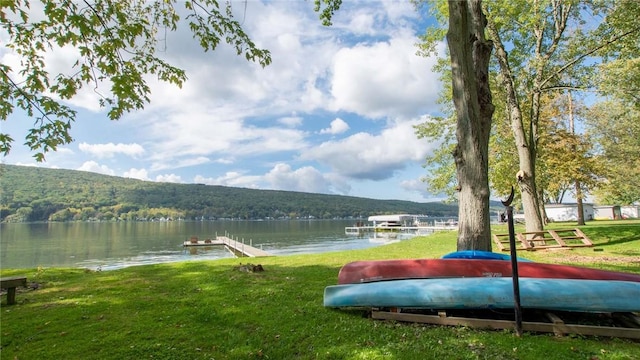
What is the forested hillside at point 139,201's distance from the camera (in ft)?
376

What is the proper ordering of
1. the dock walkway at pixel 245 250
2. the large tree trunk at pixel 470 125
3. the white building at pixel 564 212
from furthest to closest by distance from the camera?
the white building at pixel 564 212, the dock walkway at pixel 245 250, the large tree trunk at pixel 470 125

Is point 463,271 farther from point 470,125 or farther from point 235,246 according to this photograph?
point 235,246

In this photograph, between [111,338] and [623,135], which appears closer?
[111,338]

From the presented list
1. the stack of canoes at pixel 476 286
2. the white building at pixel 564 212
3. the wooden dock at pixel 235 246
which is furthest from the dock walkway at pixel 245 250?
the white building at pixel 564 212

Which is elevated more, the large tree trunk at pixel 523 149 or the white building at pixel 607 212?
the large tree trunk at pixel 523 149

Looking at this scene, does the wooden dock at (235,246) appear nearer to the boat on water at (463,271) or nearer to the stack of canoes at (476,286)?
the boat on water at (463,271)

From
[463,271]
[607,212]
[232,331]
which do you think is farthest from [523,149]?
[607,212]

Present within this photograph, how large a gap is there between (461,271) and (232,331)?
3735 millimetres

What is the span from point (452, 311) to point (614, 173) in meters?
37.2

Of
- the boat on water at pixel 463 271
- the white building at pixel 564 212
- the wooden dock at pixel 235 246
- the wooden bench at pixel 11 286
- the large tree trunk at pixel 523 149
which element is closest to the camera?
the boat on water at pixel 463 271

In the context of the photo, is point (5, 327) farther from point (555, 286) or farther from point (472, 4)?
point (472, 4)

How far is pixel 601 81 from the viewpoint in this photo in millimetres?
12875

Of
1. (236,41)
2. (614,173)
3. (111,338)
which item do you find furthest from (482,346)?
(614,173)

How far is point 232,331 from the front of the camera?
→ 468 cm
